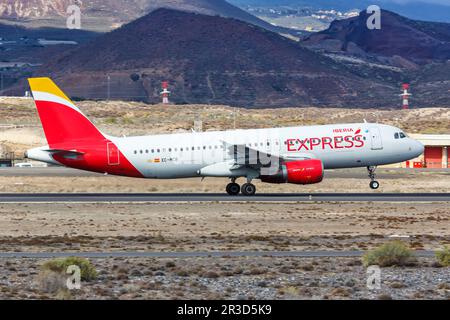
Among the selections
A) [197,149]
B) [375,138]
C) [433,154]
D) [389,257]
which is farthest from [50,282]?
[433,154]

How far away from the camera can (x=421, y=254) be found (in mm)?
36844

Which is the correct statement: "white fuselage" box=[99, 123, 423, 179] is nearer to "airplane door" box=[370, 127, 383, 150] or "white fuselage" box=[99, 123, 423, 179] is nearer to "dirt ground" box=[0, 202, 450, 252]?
"airplane door" box=[370, 127, 383, 150]

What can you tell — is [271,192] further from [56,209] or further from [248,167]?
[56,209]

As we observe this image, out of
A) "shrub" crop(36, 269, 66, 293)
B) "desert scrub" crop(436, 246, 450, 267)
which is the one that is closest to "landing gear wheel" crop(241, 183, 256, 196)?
"desert scrub" crop(436, 246, 450, 267)

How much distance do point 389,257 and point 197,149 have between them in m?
28.1

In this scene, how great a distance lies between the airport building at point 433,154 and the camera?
317ft

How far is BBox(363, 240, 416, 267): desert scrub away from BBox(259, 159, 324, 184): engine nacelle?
2421 centimetres

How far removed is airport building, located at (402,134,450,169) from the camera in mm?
96750

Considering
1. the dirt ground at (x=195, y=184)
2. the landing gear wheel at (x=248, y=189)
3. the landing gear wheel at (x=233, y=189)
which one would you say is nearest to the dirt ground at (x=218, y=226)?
the landing gear wheel at (x=248, y=189)

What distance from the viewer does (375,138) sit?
6100cm

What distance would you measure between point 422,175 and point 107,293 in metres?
53.9

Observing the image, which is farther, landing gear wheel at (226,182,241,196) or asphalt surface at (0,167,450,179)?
asphalt surface at (0,167,450,179)

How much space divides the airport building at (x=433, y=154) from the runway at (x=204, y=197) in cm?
3374

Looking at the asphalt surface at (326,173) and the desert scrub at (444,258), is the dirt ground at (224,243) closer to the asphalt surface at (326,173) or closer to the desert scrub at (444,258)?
the desert scrub at (444,258)
